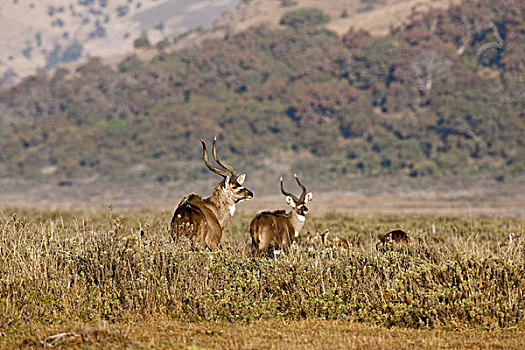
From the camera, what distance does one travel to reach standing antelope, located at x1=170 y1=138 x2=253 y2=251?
13.1 meters

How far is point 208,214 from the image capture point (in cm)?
1377

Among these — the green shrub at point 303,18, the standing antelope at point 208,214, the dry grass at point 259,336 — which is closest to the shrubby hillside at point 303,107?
the green shrub at point 303,18

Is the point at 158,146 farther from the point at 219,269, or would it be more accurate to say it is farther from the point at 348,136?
the point at 219,269

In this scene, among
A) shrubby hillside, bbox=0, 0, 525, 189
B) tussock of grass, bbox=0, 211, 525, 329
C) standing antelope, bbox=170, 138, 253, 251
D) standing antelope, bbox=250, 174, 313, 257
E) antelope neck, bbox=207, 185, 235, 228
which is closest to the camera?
tussock of grass, bbox=0, 211, 525, 329

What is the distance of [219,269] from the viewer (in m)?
11.7

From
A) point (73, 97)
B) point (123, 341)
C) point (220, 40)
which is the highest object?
point (220, 40)

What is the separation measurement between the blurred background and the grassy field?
160 ft

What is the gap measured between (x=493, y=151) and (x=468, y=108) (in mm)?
6874

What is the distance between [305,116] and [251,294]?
267 feet

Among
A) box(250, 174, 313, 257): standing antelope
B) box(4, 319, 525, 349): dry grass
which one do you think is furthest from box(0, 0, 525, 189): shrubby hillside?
box(4, 319, 525, 349): dry grass

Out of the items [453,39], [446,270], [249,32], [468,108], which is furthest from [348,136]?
[446,270]

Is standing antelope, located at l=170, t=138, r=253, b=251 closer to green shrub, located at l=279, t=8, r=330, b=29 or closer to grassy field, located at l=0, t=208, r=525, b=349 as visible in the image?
grassy field, located at l=0, t=208, r=525, b=349

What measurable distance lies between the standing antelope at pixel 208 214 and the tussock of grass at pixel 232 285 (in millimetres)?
692

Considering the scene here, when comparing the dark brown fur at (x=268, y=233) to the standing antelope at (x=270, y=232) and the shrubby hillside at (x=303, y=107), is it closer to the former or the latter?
the standing antelope at (x=270, y=232)
